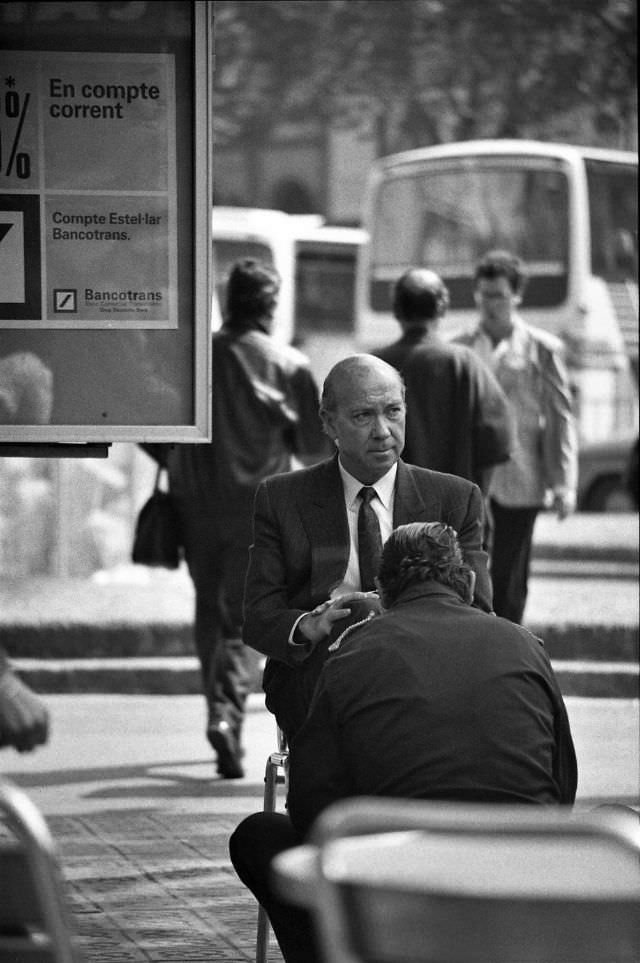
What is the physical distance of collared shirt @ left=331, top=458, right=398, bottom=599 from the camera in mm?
5352

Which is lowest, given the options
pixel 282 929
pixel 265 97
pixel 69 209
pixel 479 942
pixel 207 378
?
pixel 282 929

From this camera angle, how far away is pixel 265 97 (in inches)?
1385

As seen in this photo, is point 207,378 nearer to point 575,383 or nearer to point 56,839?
point 56,839

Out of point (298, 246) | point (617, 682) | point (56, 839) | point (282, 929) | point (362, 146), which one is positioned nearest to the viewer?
point (282, 929)

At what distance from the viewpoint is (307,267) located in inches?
1103

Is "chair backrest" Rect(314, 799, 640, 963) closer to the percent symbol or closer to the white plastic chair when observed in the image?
the white plastic chair

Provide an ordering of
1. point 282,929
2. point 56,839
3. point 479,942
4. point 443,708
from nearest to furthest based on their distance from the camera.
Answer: point 479,942, point 443,708, point 282,929, point 56,839

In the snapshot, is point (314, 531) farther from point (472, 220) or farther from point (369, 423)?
point (472, 220)

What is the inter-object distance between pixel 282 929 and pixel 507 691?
0.86 metres

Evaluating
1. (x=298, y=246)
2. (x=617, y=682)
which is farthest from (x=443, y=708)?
(x=298, y=246)

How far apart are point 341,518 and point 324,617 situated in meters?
0.41

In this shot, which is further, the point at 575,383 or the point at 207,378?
the point at 575,383

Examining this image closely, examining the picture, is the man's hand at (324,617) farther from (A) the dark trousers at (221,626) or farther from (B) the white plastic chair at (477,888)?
(A) the dark trousers at (221,626)

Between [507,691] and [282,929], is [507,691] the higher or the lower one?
the higher one
